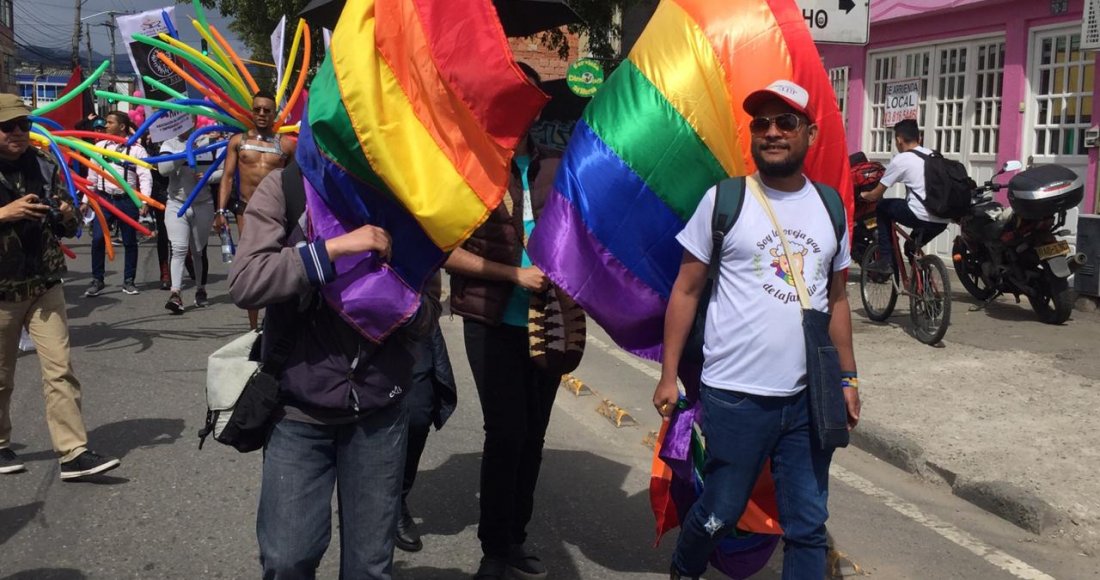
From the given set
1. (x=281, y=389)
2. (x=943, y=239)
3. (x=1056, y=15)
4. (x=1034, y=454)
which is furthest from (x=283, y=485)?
(x=943, y=239)

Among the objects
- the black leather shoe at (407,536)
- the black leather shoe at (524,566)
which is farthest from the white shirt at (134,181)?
the black leather shoe at (524,566)

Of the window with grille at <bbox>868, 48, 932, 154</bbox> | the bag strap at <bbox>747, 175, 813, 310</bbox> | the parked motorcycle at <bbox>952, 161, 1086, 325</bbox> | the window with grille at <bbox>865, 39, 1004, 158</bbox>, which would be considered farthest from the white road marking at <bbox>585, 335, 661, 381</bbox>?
the window with grille at <bbox>868, 48, 932, 154</bbox>

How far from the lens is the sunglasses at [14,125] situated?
5.38 meters

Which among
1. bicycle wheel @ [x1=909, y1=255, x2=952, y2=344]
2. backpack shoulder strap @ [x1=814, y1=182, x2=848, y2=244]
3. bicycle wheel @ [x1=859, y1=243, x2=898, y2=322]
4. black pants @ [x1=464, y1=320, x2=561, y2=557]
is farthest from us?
bicycle wheel @ [x1=859, y1=243, x2=898, y2=322]

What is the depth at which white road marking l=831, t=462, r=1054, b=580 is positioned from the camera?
447 centimetres

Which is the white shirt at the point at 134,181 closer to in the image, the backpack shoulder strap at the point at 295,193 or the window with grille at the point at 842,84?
the window with grille at the point at 842,84

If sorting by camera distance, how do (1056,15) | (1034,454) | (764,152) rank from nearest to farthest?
1. (764,152)
2. (1034,454)
3. (1056,15)

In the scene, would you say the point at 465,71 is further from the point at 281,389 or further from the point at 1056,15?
the point at 1056,15

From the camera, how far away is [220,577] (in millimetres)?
4277

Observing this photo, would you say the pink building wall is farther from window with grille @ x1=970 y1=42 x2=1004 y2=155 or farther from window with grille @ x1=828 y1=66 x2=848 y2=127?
window with grille @ x1=828 y1=66 x2=848 y2=127

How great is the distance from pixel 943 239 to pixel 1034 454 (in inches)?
303

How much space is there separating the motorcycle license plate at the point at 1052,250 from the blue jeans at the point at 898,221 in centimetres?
79

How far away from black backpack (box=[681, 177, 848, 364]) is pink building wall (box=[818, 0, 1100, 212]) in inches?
303

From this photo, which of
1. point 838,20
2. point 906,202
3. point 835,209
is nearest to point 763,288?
point 835,209
